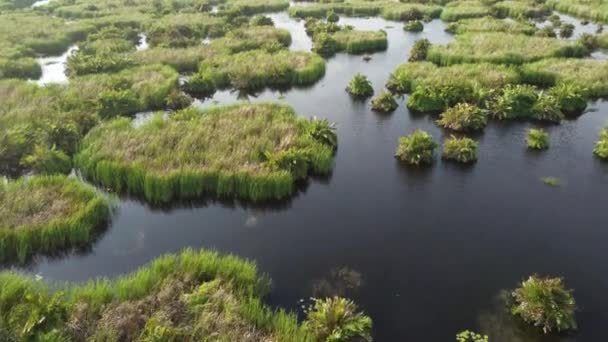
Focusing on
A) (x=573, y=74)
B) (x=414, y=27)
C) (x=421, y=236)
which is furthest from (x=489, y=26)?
(x=421, y=236)

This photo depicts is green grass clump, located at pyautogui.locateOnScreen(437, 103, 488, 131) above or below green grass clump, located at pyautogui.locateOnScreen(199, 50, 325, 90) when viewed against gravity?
below

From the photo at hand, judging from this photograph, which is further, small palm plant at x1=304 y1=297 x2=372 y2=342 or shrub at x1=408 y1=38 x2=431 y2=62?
shrub at x1=408 y1=38 x2=431 y2=62

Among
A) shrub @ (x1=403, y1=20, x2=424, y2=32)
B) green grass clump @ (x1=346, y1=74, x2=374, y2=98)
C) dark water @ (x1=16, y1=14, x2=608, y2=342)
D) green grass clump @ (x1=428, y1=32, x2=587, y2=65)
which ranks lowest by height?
dark water @ (x1=16, y1=14, x2=608, y2=342)

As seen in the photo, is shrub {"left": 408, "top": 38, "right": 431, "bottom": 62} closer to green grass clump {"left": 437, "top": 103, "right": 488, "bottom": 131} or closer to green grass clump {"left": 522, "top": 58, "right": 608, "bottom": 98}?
green grass clump {"left": 522, "top": 58, "right": 608, "bottom": 98}

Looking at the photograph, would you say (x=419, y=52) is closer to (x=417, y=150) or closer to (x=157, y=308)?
(x=417, y=150)

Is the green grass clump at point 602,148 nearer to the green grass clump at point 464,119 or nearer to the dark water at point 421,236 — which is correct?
the dark water at point 421,236

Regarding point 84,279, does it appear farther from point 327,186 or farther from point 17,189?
point 327,186

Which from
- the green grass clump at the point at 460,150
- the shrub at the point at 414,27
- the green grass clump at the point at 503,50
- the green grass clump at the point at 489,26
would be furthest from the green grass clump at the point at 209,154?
the shrub at the point at 414,27

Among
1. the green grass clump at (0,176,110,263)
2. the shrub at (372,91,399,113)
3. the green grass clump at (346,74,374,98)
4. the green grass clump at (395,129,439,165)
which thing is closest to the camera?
the green grass clump at (0,176,110,263)

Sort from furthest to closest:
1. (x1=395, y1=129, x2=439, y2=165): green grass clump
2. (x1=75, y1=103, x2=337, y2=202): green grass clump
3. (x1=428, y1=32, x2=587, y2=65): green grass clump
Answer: (x1=428, y1=32, x2=587, y2=65): green grass clump < (x1=395, y1=129, x2=439, y2=165): green grass clump < (x1=75, y1=103, x2=337, y2=202): green grass clump

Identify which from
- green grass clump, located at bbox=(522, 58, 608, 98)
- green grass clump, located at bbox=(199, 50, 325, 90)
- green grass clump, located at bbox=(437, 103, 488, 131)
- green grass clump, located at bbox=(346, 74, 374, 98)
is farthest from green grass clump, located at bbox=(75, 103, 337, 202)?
green grass clump, located at bbox=(522, 58, 608, 98)
